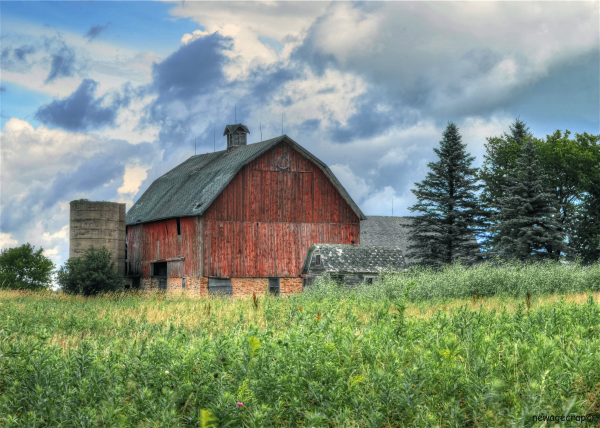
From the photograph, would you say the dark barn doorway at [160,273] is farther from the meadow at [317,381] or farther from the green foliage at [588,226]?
the green foliage at [588,226]

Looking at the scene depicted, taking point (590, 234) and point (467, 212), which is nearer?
point (467, 212)

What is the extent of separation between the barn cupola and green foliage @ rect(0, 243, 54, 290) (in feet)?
45.7

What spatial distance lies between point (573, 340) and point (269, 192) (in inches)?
934

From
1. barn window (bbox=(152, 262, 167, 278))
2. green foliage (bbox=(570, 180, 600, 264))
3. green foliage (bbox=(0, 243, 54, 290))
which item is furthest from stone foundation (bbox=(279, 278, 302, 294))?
green foliage (bbox=(570, 180, 600, 264))

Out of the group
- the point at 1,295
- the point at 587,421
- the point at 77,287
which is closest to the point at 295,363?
the point at 587,421

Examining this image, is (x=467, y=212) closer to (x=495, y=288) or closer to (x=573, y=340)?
(x=495, y=288)

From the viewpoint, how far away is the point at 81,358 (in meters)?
7.38

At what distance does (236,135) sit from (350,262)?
1437 centimetres

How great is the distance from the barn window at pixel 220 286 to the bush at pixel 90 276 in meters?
5.07

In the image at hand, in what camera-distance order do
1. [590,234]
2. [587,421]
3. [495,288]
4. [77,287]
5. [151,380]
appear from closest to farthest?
1. [587,421]
2. [151,380]
3. [495,288]
4. [77,287]
5. [590,234]

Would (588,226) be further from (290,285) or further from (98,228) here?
(98,228)

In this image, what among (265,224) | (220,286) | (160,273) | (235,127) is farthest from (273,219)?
(235,127)

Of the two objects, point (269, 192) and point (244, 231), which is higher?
point (269, 192)

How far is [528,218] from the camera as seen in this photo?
36438 millimetres
